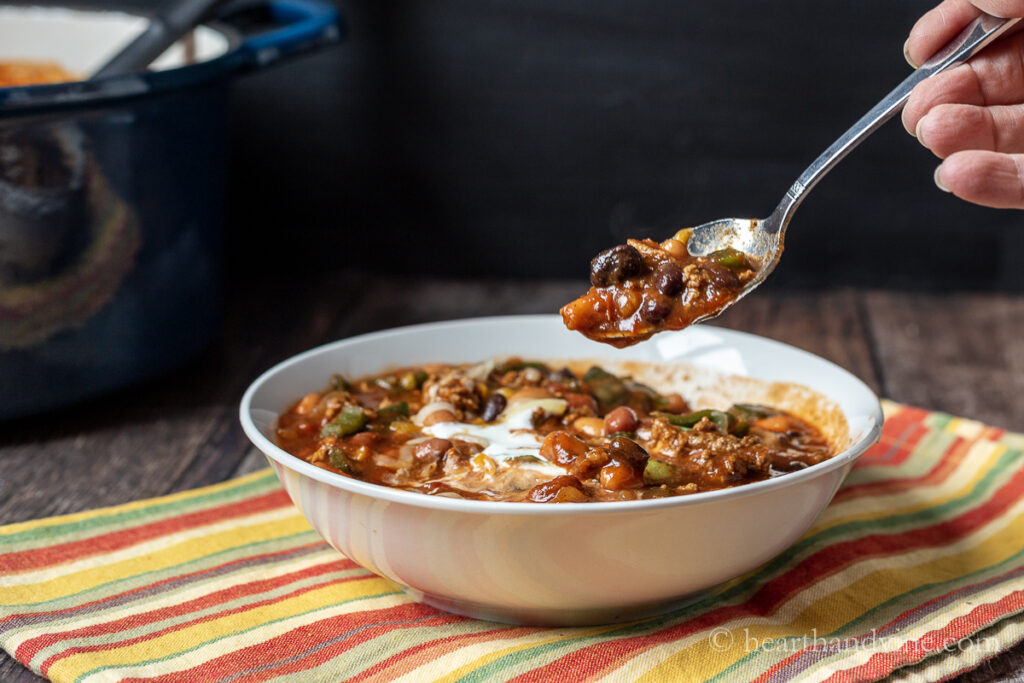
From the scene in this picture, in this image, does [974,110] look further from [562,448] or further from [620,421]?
[562,448]

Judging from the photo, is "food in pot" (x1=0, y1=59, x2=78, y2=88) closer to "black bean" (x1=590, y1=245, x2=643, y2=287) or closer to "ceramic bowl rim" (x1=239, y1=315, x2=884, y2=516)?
"ceramic bowl rim" (x1=239, y1=315, x2=884, y2=516)

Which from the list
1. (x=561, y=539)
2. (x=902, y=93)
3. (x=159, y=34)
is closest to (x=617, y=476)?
(x=561, y=539)

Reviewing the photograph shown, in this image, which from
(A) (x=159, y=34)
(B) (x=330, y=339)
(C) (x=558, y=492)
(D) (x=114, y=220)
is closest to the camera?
(C) (x=558, y=492)

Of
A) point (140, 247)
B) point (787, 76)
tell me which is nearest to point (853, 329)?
point (787, 76)

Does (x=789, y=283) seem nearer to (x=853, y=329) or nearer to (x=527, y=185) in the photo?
(x=853, y=329)

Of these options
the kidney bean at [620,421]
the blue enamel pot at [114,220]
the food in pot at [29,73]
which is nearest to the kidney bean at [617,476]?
the kidney bean at [620,421]

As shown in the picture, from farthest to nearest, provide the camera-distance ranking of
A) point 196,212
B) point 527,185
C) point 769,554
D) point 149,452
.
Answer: point 527,185, point 196,212, point 149,452, point 769,554
